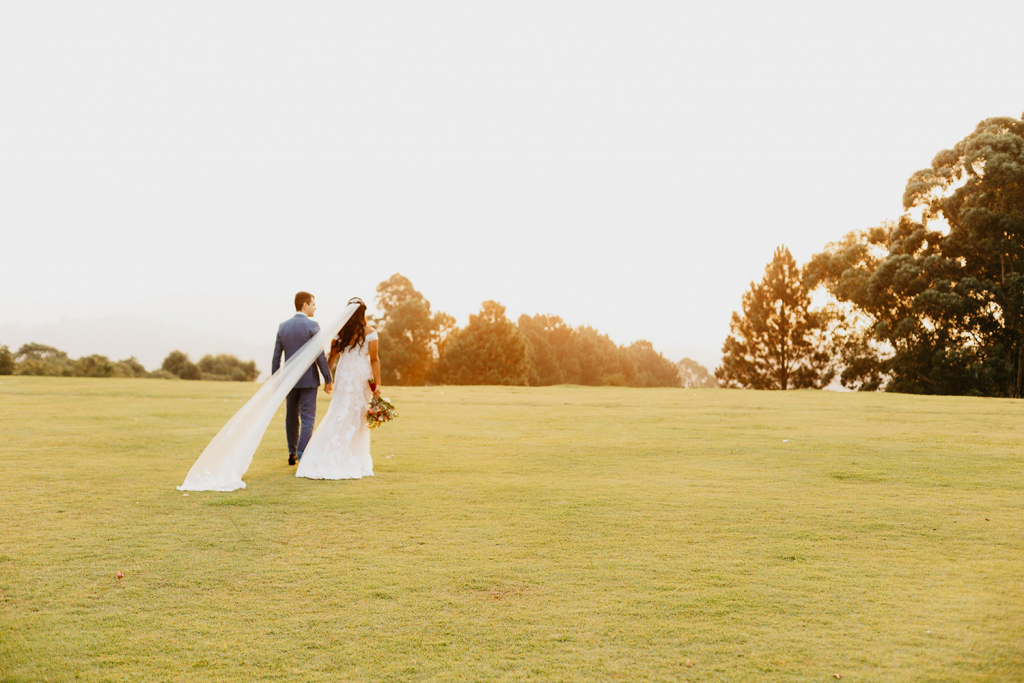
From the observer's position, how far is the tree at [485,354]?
73.8 meters

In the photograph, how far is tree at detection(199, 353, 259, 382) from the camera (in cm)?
5986

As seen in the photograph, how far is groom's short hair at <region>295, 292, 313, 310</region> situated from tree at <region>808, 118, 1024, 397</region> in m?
41.3

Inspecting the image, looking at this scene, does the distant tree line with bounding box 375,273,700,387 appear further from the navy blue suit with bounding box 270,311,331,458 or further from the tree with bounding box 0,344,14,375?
the navy blue suit with bounding box 270,311,331,458

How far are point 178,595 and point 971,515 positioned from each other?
27.5 feet

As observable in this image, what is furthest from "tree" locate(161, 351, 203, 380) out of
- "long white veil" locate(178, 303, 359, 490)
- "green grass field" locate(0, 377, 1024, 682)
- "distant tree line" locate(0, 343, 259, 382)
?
"long white veil" locate(178, 303, 359, 490)

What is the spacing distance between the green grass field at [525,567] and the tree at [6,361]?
31862mm

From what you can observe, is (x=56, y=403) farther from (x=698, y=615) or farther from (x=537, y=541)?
(x=698, y=615)

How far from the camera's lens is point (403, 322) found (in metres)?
73.3

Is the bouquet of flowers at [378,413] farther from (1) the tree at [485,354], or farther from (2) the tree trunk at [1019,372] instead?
(1) the tree at [485,354]

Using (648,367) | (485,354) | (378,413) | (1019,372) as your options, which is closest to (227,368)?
(485,354)

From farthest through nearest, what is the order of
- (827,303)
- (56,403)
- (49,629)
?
(827,303) < (56,403) < (49,629)

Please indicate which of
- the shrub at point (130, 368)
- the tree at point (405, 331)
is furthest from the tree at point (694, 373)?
the shrub at point (130, 368)

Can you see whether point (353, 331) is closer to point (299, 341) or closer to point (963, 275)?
point (299, 341)

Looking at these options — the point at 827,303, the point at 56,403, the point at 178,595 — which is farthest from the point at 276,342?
the point at 827,303
